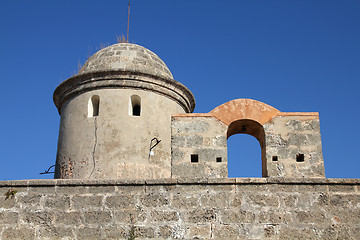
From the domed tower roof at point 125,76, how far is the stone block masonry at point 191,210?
10.4 ft

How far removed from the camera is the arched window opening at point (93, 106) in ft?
33.3

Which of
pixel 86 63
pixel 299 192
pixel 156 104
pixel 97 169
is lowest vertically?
pixel 299 192

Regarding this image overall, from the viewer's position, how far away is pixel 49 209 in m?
7.57

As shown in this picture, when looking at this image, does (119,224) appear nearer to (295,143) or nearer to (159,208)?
(159,208)

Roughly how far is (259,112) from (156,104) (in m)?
2.86

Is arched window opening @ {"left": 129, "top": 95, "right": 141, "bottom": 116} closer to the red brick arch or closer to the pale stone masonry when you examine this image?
the pale stone masonry

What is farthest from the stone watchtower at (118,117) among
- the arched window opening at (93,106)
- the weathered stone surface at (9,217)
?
the weathered stone surface at (9,217)

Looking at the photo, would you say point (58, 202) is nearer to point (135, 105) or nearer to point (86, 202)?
point (86, 202)

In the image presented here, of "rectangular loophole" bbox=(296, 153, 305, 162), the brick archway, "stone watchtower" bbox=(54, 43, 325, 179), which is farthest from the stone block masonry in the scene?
the brick archway

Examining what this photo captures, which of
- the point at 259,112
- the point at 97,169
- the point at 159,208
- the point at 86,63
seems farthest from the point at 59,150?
the point at 259,112

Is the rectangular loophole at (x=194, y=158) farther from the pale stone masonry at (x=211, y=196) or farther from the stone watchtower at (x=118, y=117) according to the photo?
the stone watchtower at (x=118, y=117)

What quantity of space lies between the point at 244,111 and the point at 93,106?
11.9 feet

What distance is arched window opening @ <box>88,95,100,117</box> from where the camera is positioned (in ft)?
33.3

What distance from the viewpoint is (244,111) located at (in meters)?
8.09
